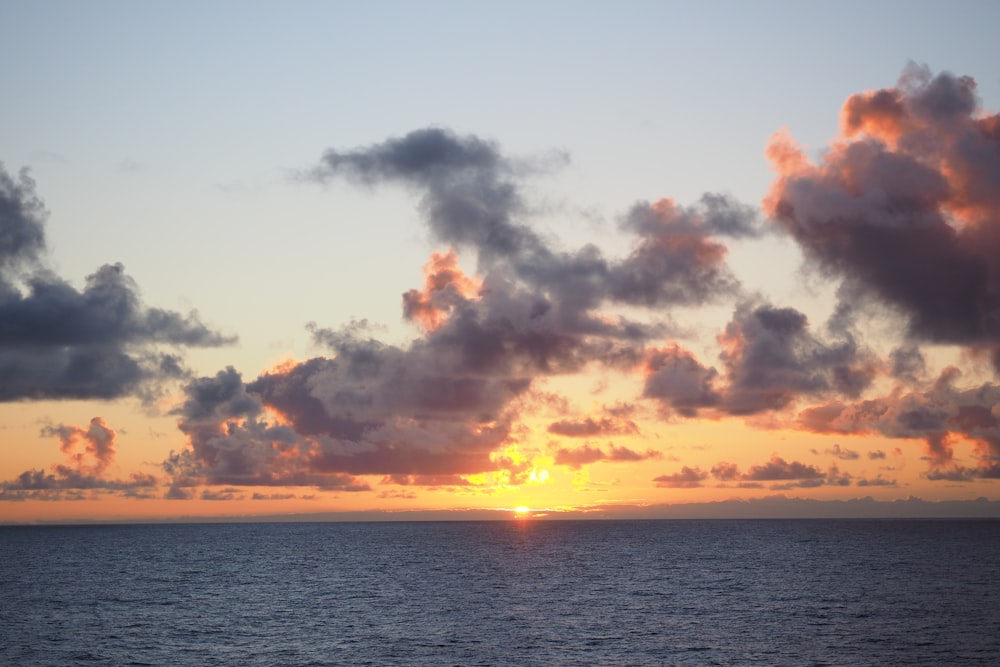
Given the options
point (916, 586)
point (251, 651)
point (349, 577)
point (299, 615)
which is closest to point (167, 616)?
point (299, 615)

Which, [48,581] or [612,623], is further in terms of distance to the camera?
[48,581]

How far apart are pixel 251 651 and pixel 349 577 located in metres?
91.4

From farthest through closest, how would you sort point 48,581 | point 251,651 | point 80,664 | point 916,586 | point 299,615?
1. point 48,581
2. point 916,586
3. point 299,615
4. point 251,651
5. point 80,664

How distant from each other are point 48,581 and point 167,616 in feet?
235

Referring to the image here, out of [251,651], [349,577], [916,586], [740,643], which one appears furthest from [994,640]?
[349,577]

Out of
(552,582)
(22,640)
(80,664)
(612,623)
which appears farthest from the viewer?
(552,582)

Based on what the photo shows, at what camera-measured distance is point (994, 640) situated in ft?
320

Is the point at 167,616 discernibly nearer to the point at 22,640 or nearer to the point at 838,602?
the point at 22,640

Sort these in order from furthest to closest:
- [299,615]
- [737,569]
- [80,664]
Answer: [737,569]
[299,615]
[80,664]

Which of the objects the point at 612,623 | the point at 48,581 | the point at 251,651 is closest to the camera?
the point at 251,651

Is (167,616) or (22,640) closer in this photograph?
(22,640)

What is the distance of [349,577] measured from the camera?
187000mm

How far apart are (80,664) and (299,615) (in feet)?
124

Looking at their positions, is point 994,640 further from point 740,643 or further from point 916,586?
point 916,586
